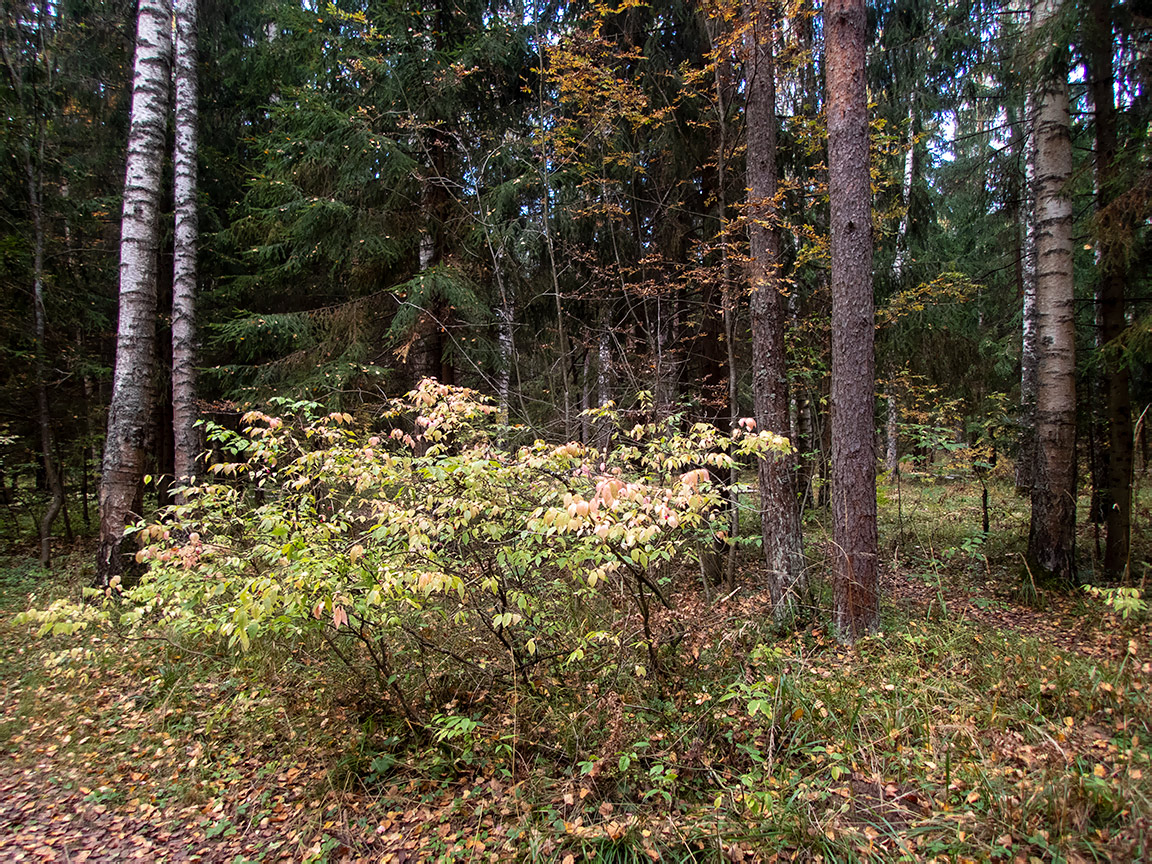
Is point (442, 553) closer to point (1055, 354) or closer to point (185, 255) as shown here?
point (185, 255)

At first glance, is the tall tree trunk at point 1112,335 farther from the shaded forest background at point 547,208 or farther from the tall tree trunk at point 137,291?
the tall tree trunk at point 137,291

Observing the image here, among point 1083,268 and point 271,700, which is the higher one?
point 1083,268

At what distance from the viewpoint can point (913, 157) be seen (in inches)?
381

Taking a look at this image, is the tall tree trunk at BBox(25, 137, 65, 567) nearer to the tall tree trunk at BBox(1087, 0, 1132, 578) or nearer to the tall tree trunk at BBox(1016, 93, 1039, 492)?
the tall tree trunk at BBox(1016, 93, 1039, 492)

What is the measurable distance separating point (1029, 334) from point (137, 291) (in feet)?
39.9

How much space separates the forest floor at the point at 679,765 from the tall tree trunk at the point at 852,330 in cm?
53

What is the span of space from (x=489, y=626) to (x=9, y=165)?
433 inches

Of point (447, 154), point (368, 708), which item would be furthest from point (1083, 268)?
point (368, 708)

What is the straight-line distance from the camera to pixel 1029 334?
26.9ft

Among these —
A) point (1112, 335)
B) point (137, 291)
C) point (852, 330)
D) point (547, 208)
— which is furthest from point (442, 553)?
point (1112, 335)

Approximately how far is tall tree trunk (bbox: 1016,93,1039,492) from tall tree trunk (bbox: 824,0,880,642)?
131 inches

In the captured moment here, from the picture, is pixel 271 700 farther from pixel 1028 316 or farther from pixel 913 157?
pixel 913 157

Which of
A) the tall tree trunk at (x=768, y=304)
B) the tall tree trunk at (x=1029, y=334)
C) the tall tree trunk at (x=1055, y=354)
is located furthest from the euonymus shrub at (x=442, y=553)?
the tall tree trunk at (x=1029, y=334)

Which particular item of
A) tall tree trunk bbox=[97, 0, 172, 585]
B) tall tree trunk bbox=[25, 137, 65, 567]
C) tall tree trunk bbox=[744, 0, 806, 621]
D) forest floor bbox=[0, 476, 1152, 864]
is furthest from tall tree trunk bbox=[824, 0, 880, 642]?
tall tree trunk bbox=[25, 137, 65, 567]
